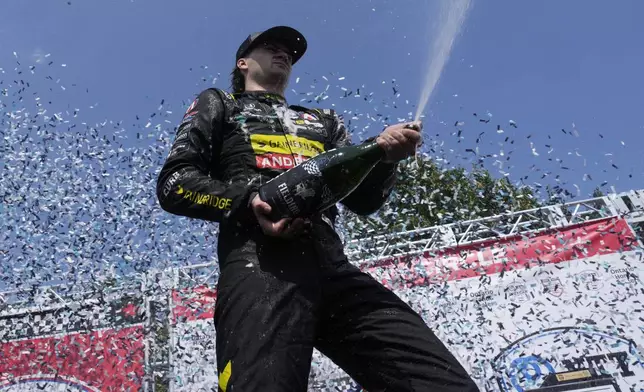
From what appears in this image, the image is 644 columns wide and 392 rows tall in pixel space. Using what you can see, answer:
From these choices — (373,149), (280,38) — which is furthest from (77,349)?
(373,149)

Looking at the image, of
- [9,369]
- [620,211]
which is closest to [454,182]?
[620,211]

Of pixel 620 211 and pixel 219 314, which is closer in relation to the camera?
pixel 219 314

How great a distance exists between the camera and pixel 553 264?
7.02m

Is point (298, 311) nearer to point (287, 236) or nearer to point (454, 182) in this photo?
point (287, 236)

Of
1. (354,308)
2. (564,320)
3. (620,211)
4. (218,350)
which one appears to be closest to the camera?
(218,350)

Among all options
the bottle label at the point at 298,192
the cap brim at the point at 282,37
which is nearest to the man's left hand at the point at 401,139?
the bottle label at the point at 298,192

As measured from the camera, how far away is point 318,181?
1675 millimetres

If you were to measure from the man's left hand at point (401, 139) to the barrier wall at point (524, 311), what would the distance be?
17.7ft

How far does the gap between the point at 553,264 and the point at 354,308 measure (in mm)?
6220

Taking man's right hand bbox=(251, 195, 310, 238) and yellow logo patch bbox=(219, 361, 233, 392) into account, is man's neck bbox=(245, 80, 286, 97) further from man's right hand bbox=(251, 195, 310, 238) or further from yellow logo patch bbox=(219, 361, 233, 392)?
yellow logo patch bbox=(219, 361, 233, 392)

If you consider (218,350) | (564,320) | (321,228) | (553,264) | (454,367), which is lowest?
(454,367)

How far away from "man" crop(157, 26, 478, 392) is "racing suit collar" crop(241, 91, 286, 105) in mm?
107

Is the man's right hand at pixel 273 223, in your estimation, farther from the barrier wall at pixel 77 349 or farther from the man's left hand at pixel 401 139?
the barrier wall at pixel 77 349

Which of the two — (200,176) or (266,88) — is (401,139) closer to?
(200,176)
